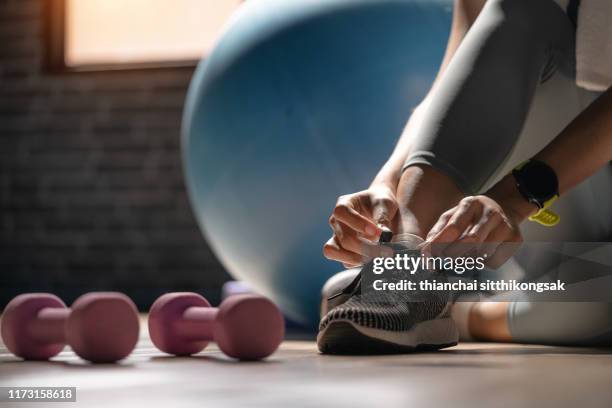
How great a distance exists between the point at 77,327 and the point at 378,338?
1.21 feet

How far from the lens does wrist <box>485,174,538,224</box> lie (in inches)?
43.8

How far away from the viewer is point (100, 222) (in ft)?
13.2

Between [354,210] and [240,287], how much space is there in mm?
1670

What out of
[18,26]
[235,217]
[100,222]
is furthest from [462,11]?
[18,26]

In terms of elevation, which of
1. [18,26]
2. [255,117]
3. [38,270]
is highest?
[18,26]

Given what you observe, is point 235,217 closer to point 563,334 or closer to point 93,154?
point 563,334

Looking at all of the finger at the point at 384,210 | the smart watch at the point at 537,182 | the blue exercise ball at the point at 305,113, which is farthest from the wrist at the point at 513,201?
the blue exercise ball at the point at 305,113

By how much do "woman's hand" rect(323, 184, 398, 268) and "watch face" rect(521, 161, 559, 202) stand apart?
16 cm

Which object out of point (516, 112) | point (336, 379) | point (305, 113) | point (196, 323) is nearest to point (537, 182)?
point (516, 112)

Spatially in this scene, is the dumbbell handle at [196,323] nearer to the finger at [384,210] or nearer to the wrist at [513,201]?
the finger at [384,210]

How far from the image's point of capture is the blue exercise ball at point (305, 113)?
71.6 inches

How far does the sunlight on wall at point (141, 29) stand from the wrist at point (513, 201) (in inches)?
112

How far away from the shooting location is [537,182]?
Result: 1.12 m

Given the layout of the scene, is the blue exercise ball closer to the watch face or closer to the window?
the watch face
